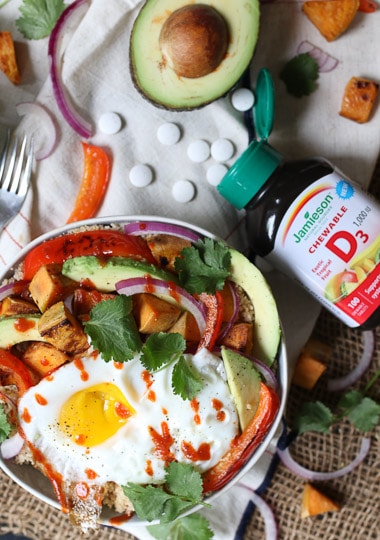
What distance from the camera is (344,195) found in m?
2.01

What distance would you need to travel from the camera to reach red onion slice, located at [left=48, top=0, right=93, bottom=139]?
229cm

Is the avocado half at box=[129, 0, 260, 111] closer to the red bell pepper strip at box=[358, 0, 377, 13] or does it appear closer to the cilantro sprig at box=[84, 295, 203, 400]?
the red bell pepper strip at box=[358, 0, 377, 13]

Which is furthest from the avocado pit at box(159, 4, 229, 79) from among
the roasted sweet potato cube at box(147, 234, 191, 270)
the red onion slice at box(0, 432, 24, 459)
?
the red onion slice at box(0, 432, 24, 459)

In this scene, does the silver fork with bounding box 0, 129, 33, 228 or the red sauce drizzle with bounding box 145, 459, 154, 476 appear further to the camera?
the silver fork with bounding box 0, 129, 33, 228

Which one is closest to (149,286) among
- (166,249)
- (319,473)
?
(166,249)

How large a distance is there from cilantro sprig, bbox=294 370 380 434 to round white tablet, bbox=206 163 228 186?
84cm

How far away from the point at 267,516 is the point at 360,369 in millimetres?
622

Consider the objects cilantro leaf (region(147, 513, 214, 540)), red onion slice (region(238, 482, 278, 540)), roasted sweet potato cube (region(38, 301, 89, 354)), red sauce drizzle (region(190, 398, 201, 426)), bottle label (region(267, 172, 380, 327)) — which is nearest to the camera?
roasted sweet potato cube (region(38, 301, 89, 354))

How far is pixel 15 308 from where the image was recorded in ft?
6.23

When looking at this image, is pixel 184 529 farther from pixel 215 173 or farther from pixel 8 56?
pixel 8 56

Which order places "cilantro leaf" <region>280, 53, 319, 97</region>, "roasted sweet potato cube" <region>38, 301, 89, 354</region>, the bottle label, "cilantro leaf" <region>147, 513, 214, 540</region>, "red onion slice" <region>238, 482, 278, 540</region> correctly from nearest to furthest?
"roasted sweet potato cube" <region>38, 301, 89, 354</region>
the bottle label
"cilantro leaf" <region>147, 513, 214, 540</region>
"cilantro leaf" <region>280, 53, 319, 97</region>
"red onion slice" <region>238, 482, 278, 540</region>

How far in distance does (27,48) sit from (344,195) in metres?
1.21

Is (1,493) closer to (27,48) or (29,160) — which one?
(29,160)

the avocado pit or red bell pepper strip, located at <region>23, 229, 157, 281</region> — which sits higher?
the avocado pit
